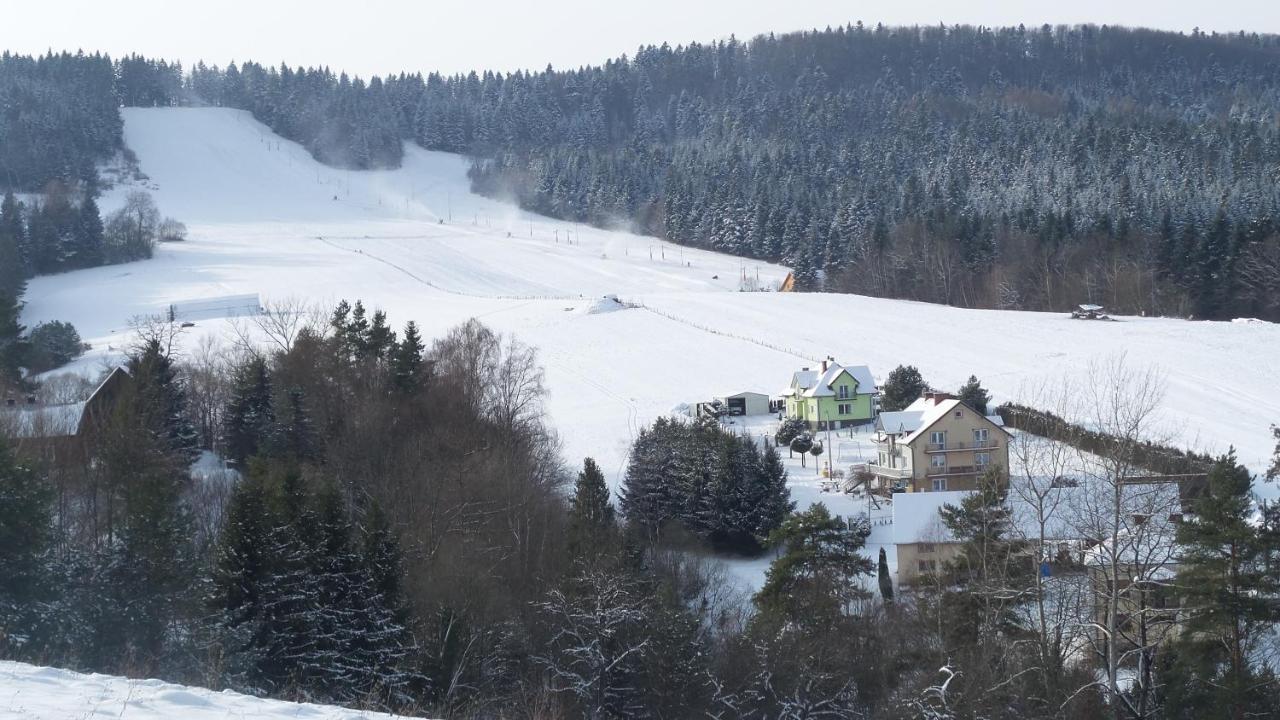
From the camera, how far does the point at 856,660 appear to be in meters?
17.9

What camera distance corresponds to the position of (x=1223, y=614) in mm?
15133

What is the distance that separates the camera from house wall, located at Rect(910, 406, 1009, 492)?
109 feet

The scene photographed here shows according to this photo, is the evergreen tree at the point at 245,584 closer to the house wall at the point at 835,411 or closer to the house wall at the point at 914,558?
the house wall at the point at 914,558

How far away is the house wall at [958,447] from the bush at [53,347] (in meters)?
31.4

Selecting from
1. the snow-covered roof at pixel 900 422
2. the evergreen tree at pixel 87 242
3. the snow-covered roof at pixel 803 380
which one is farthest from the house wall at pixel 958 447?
the evergreen tree at pixel 87 242

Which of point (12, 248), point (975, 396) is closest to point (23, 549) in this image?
A: point (975, 396)

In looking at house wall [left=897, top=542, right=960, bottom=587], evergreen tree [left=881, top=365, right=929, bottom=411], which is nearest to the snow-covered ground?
evergreen tree [left=881, top=365, right=929, bottom=411]

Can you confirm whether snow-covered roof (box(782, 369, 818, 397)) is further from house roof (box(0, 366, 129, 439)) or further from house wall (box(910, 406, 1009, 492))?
house roof (box(0, 366, 129, 439))

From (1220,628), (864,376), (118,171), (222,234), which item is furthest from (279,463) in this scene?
(118,171)

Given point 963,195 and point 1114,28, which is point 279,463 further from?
point 1114,28

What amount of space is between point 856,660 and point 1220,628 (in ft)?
16.9

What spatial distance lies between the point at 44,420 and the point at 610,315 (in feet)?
115

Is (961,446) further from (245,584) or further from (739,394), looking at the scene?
(245,584)

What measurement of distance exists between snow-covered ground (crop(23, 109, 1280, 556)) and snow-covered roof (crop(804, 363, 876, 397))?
365 centimetres
